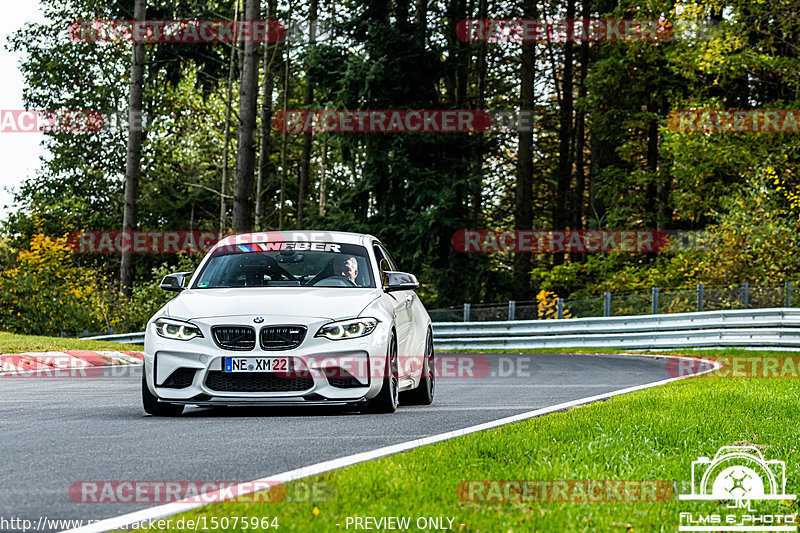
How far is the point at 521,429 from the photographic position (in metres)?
7.91

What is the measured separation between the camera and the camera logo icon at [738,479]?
16.7ft

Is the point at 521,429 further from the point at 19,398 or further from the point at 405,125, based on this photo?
the point at 405,125

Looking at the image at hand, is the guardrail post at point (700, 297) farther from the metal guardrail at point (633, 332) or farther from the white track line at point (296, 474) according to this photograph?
the white track line at point (296, 474)

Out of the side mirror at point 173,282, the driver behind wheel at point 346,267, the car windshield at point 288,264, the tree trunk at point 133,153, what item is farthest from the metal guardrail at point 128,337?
the driver behind wheel at point 346,267

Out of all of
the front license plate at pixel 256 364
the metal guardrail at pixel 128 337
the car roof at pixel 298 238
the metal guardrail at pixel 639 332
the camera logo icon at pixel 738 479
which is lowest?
the metal guardrail at pixel 128 337

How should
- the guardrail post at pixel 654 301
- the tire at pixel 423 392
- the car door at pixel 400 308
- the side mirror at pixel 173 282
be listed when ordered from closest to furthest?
the car door at pixel 400 308 → the side mirror at pixel 173 282 → the tire at pixel 423 392 → the guardrail post at pixel 654 301

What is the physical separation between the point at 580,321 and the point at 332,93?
37.9 feet

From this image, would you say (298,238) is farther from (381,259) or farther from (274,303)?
(274,303)

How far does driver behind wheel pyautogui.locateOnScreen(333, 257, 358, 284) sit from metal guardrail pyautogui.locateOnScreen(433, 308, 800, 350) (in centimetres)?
1496

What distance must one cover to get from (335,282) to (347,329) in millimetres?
1175

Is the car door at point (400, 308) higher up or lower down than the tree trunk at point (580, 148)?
lower down

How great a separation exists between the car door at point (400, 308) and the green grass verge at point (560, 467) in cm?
167

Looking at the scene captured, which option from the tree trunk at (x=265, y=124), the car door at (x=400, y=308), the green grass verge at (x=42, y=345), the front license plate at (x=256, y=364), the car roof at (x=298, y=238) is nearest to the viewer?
the front license plate at (x=256, y=364)

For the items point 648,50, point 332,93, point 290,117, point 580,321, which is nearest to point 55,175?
point 290,117
